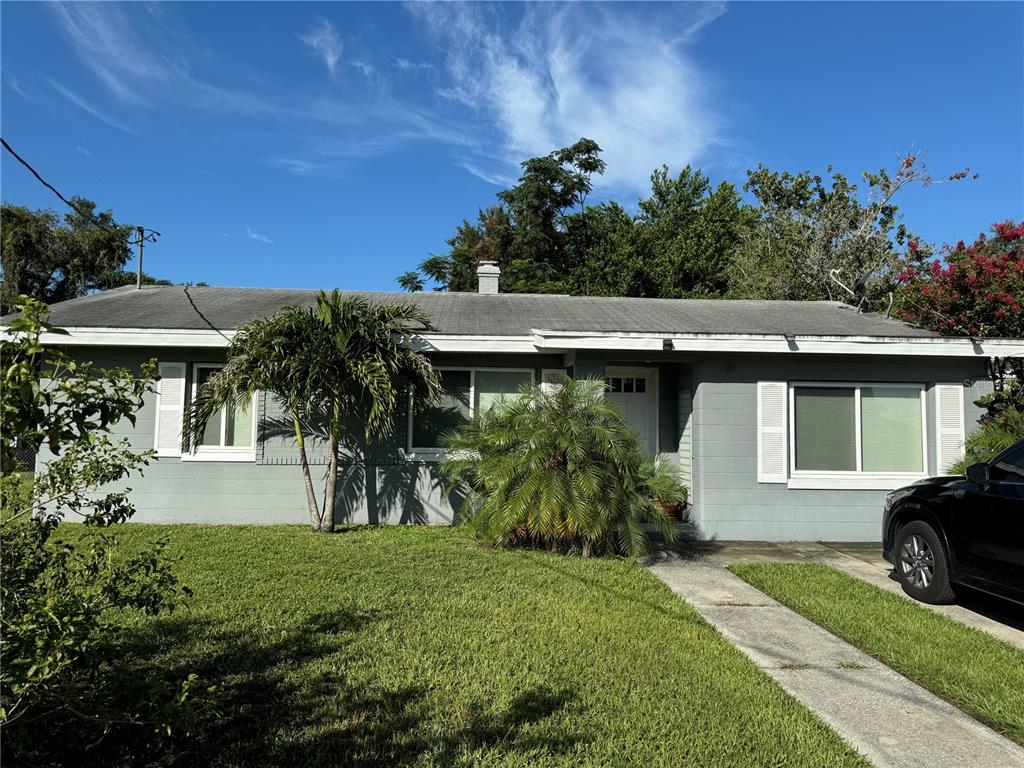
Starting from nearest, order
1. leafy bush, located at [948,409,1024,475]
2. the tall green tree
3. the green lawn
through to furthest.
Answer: the green lawn, leafy bush, located at [948,409,1024,475], the tall green tree

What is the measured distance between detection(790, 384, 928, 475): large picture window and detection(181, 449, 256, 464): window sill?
25.5 ft

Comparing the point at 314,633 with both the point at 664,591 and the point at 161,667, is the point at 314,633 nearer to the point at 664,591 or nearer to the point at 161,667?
the point at 161,667

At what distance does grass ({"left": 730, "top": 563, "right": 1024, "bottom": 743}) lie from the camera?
3639mm

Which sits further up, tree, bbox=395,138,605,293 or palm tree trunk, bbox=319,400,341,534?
tree, bbox=395,138,605,293

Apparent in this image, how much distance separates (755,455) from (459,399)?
168 inches

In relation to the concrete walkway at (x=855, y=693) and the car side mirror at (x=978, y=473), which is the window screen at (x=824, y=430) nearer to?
the car side mirror at (x=978, y=473)

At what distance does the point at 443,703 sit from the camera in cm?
334

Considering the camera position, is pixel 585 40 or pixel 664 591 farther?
pixel 585 40

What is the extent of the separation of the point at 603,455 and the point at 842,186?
71.4 ft

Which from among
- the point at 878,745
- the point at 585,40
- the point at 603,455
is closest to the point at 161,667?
the point at 878,745

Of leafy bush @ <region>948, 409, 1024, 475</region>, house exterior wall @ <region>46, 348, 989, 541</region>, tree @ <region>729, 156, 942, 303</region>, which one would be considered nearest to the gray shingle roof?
house exterior wall @ <region>46, 348, 989, 541</region>

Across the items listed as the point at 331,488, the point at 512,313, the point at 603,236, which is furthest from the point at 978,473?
the point at 603,236

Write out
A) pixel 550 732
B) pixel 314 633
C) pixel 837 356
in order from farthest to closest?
pixel 837 356 < pixel 314 633 < pixel 550 732

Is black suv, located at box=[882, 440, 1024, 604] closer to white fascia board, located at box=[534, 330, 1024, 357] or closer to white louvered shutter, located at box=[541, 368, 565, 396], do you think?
white fascia board, located at box=[534, 330, 1024, 357]
